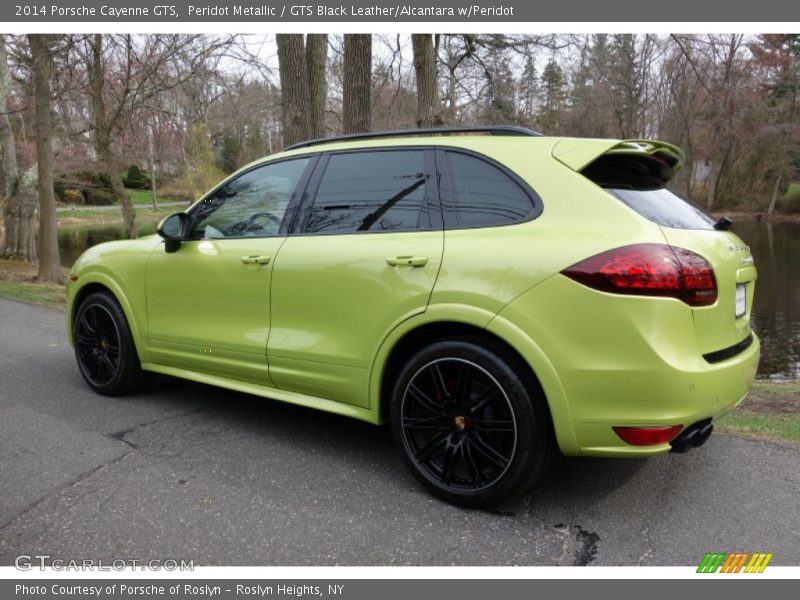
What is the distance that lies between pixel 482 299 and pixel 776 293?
16091mm

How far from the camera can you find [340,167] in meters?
3.59

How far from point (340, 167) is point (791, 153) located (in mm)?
46063

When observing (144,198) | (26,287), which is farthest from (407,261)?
(144,198)

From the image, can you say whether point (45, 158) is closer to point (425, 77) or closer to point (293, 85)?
point (293, 85)

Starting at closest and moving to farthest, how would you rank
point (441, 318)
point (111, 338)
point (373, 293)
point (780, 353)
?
point (441, 318) → point (373, 293) → point (111, 338) → point (780, 353)

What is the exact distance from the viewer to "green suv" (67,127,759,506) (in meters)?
2.54

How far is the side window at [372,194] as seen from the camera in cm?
324

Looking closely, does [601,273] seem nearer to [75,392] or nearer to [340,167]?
[340,167]

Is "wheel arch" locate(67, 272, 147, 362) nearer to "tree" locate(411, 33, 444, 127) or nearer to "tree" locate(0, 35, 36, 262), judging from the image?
"tree" locate(411, 33, 444, 127)

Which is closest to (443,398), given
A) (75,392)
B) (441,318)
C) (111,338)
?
(441,318)

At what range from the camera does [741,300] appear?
9.75 ft

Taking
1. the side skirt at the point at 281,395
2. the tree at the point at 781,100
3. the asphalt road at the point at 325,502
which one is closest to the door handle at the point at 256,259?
the side skirt at the point at 281,395

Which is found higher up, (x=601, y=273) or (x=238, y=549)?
(x=601, y=273)

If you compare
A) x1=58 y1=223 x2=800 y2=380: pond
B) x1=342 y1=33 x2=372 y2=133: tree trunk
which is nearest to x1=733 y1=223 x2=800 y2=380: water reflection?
x1=58 y1=223 x2=800 y2=380: pond
